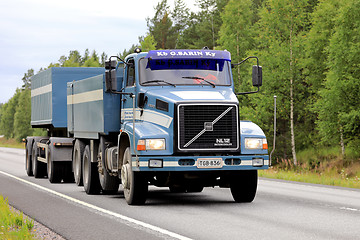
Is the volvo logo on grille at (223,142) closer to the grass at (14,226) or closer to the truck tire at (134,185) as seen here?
the truck tire at (134,185)

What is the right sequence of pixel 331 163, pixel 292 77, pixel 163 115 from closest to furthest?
pixel 163 115 < pixel 331 163 < pixel 292 77

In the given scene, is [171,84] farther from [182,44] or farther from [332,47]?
[182,44]

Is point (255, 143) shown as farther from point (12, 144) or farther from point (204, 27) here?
point (12, 144)

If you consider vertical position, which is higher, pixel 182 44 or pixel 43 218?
pixel 182 44

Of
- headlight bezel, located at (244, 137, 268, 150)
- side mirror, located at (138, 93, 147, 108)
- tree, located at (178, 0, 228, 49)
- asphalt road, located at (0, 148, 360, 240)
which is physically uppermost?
tree, located at (178, 0, 228, 49)

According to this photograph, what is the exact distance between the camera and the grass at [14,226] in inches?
368

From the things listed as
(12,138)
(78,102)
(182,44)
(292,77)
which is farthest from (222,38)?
(12,138)

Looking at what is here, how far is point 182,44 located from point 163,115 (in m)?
71.5

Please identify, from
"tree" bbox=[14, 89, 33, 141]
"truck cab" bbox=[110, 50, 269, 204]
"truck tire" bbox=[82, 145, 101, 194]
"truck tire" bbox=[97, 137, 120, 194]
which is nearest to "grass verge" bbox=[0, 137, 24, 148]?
"tree" bbox=[14, 89, 33, 141]

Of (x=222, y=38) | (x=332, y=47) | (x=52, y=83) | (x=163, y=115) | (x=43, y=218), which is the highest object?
(x=222, y=38)

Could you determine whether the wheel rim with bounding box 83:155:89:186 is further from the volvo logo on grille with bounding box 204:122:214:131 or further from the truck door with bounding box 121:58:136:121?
the volvo logo on grille with bounding box 204:122:214:131

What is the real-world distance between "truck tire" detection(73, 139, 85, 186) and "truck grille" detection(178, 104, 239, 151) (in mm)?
5840

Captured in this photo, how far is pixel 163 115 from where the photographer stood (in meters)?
13.5

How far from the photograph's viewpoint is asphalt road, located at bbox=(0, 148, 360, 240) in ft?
32.2
